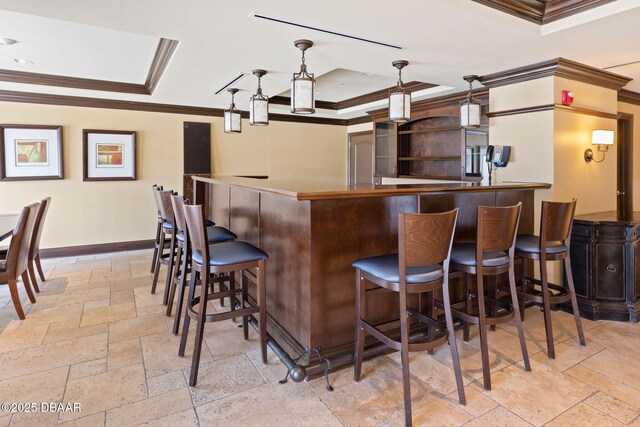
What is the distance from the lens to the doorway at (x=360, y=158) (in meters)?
7.69

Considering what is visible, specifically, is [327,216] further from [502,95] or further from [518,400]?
[502,95]

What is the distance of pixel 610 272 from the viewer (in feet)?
10.9

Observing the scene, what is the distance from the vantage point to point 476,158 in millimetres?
5371

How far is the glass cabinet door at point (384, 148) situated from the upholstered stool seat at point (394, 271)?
4.77 meters

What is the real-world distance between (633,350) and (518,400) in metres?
1.30

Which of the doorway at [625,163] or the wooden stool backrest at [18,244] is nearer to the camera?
the wooden stool backrest at [18,244]

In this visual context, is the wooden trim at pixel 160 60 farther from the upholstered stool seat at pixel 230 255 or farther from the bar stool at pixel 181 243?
the upholstered stool seat at pixel 230 255

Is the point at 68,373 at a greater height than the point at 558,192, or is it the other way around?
the point at 558,192

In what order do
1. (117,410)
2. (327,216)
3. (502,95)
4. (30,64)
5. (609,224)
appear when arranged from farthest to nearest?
(30,64) < (502,95) < (609,224) < (327,216) < (117,410)

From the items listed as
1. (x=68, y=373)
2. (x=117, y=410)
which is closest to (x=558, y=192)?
(x=117, y=410)

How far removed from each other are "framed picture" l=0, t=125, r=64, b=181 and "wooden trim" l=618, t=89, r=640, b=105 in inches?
290

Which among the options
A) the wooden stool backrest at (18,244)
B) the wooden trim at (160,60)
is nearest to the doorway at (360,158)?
the wooden trim at (160,60)

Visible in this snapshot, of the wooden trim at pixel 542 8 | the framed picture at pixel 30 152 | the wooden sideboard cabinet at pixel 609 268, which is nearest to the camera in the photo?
the wooden trim at pixel 542 8

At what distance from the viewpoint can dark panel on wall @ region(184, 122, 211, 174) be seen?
624cm
